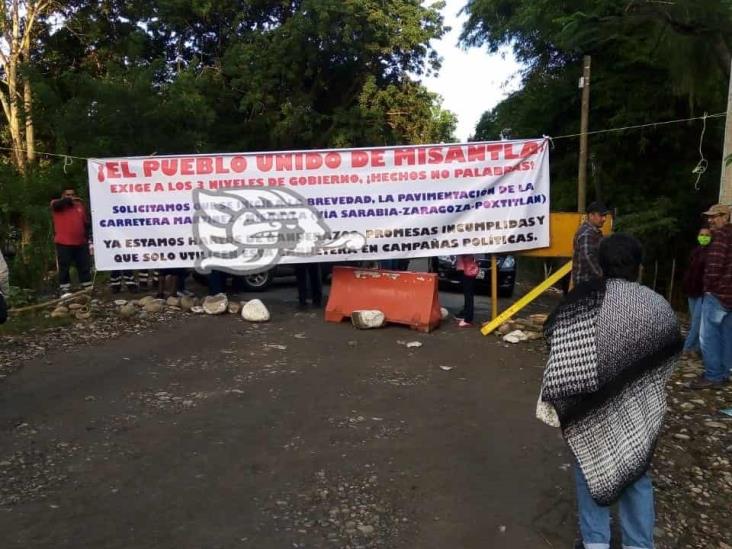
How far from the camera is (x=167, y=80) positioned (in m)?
21.7

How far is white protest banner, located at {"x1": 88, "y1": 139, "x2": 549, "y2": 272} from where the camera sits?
826 cm

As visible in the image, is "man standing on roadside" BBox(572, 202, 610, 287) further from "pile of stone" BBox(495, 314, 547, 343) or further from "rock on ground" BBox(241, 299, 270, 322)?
"rock on ground" BBox(241, 299, 270, 322)

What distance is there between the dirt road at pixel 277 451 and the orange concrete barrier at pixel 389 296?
1.14 meters

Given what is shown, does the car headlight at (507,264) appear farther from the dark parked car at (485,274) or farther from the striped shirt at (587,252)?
the striped shirt at (587,252)

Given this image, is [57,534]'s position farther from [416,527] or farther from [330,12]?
[330,12]

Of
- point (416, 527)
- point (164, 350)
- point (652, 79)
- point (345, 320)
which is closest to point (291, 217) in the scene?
point (345, 320)

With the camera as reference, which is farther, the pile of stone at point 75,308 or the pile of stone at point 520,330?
the pile of stone at point 75,308

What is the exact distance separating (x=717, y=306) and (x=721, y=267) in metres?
0.37

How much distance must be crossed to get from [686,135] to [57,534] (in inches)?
657

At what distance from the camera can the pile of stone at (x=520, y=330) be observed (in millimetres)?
7914

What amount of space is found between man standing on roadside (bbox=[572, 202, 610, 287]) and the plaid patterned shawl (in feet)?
12.1

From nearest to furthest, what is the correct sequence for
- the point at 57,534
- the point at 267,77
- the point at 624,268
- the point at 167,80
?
the point at 624,268 < the point at 57,534 < the point at 167,80 < the point at 267,77

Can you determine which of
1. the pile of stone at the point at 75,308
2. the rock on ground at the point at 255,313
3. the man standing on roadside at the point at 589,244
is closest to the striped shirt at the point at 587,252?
the man standing on roadside at the point at 589,244

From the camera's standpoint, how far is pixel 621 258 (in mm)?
2744
